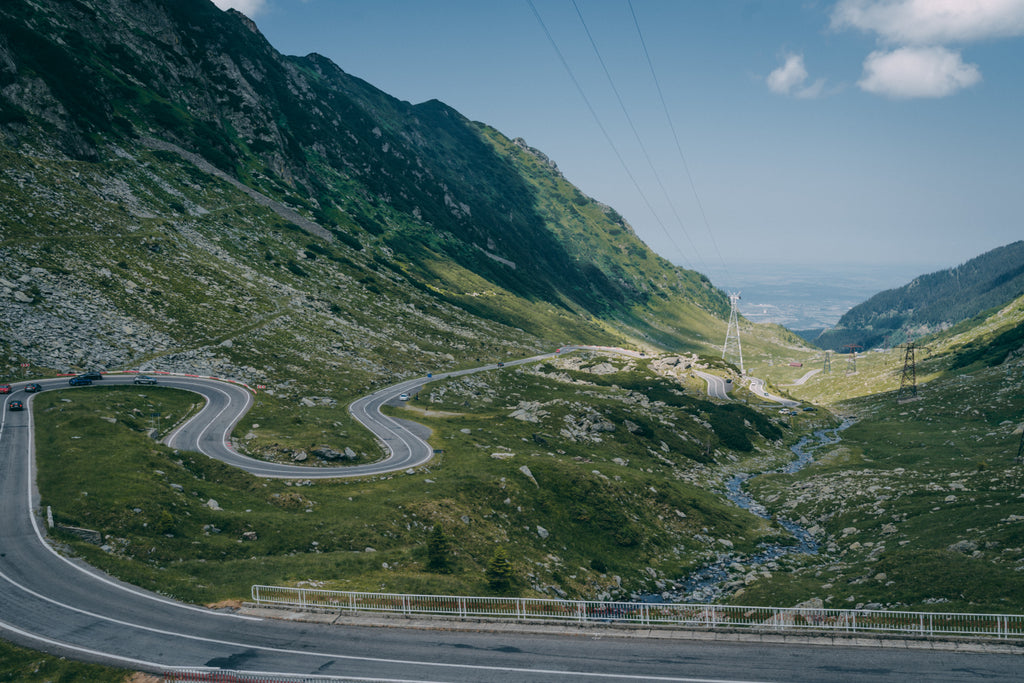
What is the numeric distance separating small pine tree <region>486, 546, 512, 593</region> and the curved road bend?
1023 centimetres

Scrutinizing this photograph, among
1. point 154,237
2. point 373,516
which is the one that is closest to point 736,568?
point 373,516

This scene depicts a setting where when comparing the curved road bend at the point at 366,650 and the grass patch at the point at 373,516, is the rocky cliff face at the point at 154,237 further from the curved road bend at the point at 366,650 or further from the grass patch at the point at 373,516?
the curved road bend at the point at 366,650

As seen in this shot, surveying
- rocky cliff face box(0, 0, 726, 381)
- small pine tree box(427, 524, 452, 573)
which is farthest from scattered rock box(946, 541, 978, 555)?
rocky cliff face box(0, 0, 726, 381)

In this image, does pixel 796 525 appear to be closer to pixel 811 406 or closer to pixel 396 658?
pixel 396 658

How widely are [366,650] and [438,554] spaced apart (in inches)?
534

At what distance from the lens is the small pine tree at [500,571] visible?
1644 inches

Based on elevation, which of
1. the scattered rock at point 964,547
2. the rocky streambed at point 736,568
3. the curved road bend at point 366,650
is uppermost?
the scattered rock at point 964,547

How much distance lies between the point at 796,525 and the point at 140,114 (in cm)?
19776

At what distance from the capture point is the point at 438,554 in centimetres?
4281

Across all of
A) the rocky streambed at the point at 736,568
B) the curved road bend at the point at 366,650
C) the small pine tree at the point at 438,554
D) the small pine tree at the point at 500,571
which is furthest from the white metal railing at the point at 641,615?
the rocky streambed at the point at 736,568

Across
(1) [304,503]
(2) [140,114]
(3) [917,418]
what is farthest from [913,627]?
(2) [140,114]

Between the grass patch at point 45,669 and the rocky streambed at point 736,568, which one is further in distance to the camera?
the rocky streambed at point 736,568

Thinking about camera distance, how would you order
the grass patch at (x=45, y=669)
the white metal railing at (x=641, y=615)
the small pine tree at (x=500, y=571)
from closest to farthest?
the grass patch at (x=45, y=669)
the white metal railing at (x=641, y=615)
the small pine tree at (x=500, y=571)

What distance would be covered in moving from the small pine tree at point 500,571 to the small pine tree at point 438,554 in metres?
3.65
